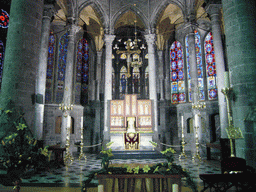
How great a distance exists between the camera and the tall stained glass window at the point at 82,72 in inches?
658

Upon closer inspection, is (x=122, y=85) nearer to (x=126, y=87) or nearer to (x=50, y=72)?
(x=126, y=87)

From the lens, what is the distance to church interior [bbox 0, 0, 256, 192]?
211 inches

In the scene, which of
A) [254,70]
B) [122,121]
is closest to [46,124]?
[122,121]

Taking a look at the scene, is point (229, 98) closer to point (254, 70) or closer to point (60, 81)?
point (254, 70)

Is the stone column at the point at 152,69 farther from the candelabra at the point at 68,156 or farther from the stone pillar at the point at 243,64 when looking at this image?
the stone pillar at the point at 243,64

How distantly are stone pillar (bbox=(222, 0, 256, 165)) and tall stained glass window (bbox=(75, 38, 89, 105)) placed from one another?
1307 cm

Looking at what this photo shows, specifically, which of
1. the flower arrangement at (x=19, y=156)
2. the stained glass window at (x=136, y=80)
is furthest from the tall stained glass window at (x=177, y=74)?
the flower arrangement at (x=19, y=156)

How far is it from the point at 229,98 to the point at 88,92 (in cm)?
1376

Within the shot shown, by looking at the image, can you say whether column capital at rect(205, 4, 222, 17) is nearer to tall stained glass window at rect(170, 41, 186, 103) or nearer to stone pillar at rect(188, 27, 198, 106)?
stone pillar at rect(188, 27, 198, 106)

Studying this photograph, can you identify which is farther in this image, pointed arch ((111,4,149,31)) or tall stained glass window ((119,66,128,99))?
tall stained glass window ((119,66,128,99))

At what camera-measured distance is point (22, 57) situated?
5801 mm

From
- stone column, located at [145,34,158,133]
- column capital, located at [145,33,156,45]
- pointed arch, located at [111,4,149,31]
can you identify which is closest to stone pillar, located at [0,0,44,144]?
stone column, located at [145,34,158,133]

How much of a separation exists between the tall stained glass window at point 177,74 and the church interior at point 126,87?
0.09 meters

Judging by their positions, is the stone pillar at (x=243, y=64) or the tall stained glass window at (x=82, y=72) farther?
the tall stained glass window at (x=82, y=72)
